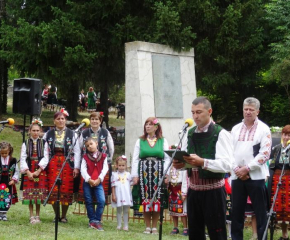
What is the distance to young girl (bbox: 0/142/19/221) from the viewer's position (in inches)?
357

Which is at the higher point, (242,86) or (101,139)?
(242,86)

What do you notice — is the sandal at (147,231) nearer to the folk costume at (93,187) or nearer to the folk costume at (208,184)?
the folk costume at (93,187)

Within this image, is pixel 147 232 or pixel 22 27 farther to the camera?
pixel 22 27

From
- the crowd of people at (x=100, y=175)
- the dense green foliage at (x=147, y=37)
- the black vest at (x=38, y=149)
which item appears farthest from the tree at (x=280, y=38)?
the black vest at (x=38, y=149)

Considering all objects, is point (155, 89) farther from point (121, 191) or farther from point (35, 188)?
point (35, 188)

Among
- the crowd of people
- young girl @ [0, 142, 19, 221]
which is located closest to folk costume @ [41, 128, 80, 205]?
the crowd of people

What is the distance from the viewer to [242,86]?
63.5 feet

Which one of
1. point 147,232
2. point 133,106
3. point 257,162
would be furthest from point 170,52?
point 257,162

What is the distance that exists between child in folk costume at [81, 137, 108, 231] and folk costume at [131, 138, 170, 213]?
534mm

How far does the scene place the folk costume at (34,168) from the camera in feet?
28.9

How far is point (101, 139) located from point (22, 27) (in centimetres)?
925

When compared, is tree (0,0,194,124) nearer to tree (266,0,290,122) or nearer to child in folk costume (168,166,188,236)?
tree (266,0,290,122)

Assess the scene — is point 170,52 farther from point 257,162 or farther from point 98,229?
point 257,162

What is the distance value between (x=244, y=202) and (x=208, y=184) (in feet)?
5.06
